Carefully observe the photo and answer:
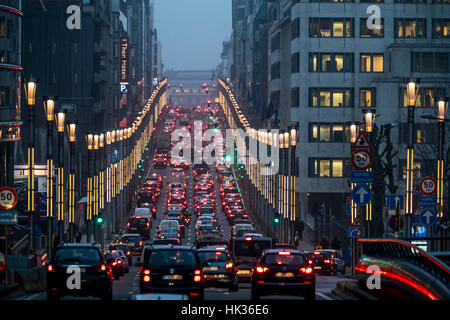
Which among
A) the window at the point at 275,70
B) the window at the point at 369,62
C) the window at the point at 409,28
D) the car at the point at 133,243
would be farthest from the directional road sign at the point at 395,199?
the window at the point at 275,70

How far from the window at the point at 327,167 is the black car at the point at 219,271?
2499 inches

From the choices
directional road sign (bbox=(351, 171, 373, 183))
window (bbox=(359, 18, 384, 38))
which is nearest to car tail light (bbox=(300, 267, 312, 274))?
directional road sign (bbox=(351, 171, 373, 183))

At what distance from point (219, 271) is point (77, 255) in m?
7.84

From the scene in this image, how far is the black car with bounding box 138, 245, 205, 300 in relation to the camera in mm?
26000

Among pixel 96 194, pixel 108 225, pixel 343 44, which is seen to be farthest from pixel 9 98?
pixel 343 44

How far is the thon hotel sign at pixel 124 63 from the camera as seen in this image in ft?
560

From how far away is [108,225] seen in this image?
87500mm

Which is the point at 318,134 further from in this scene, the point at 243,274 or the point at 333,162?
the point at 243,274

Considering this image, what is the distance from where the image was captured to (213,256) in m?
33.2

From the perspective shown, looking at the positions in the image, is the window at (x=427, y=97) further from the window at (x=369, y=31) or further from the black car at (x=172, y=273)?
the black car at (x=172, y=273)

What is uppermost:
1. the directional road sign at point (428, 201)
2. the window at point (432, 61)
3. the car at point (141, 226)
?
the window at point (432, 61)

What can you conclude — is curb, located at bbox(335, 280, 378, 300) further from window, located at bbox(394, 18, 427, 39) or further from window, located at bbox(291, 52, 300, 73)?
window, located at bbox(394, 18, 427, 39)

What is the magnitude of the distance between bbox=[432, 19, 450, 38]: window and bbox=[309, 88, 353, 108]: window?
9611 mm

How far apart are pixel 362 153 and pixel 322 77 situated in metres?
67.7
